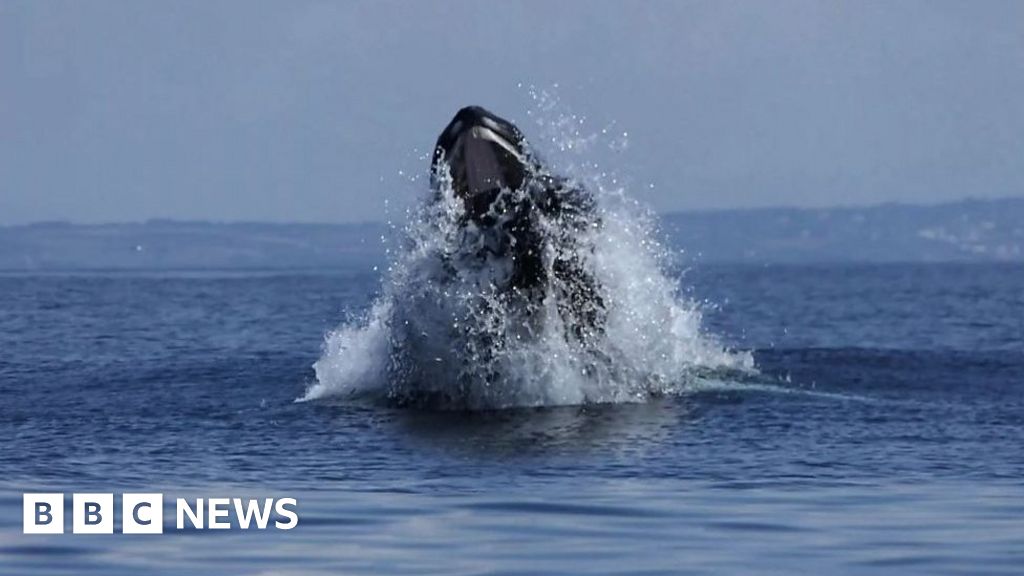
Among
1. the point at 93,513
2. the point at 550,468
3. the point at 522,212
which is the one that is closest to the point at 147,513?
the point at 93,513

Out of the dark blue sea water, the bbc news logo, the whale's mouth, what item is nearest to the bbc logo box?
the bbc news logo

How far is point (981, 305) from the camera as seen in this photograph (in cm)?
7400

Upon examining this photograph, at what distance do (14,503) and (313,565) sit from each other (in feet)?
14.1

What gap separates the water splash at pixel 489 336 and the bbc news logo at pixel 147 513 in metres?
8.66

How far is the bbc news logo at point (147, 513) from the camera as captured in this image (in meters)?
16.8

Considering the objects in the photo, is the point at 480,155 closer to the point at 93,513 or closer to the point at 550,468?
the point at 550,468

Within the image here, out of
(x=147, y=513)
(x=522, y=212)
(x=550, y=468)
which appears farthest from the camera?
(x=522, y=212)

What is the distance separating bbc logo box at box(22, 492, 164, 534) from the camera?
16703 millimetres

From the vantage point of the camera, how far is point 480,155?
2630 centimetres

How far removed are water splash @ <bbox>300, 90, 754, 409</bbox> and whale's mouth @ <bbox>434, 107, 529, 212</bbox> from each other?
25cm

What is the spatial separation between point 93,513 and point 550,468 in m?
4.94

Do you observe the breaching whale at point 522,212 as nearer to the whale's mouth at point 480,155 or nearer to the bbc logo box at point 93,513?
the whale's mouth at point 480,155

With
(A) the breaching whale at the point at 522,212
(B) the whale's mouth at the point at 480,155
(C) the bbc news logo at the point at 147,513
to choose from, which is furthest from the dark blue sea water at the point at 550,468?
(B) the whale's mouth at the point at 480,155

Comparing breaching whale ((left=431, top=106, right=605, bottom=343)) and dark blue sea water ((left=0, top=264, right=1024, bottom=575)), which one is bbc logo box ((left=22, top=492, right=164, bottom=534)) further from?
breaching whale ((left=431, top=106, right=605, bottom=343))
